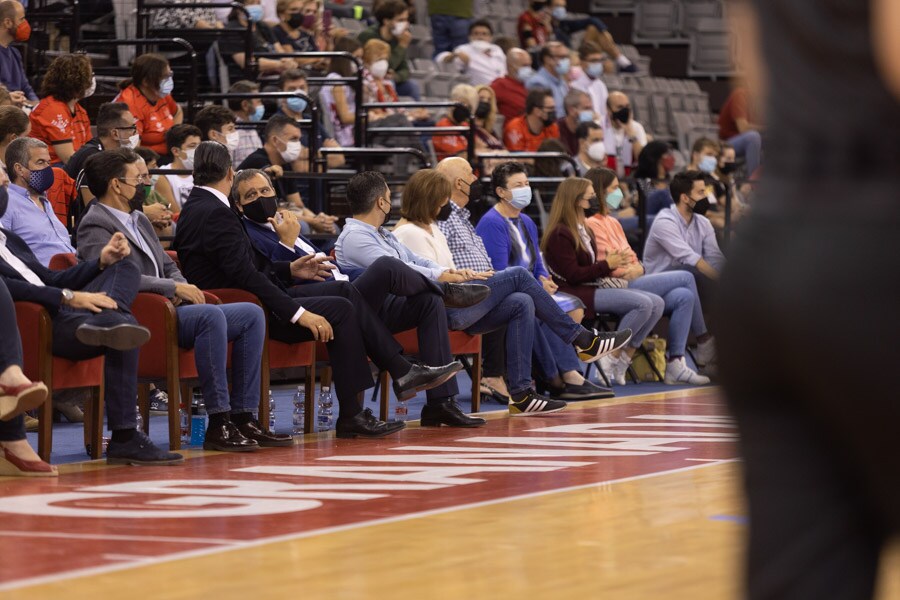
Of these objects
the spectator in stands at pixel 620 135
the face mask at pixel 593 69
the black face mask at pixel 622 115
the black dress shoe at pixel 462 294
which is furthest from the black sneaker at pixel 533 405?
the face mask at pixel 593 69

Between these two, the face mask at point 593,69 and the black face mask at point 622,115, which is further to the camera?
the face mask at point 593,69

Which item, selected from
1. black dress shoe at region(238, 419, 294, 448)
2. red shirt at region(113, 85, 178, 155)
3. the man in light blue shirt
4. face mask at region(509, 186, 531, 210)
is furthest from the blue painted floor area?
red shirt at region(113, 85, 178, 155)

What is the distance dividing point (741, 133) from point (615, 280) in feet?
17.0

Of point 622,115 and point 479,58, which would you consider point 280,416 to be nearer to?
point 622,115

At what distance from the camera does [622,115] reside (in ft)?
Answer: 43.2

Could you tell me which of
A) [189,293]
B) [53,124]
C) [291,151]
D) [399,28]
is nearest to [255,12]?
[399,28]

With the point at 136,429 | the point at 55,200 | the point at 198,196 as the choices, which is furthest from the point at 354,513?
the point at 55,200

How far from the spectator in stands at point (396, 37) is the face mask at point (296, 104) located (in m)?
2.48

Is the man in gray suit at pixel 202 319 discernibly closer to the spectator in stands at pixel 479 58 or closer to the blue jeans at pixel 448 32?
the spectator in stands at pixel 479 58

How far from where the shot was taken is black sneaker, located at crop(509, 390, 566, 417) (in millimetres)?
7555

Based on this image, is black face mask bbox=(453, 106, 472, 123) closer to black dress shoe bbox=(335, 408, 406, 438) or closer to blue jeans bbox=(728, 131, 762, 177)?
blue jeans bbox=(728, 131, 762, 177)

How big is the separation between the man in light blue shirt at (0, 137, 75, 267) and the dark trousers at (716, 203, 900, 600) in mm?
5404

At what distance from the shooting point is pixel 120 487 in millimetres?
5016

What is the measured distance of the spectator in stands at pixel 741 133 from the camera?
13.3 meters
